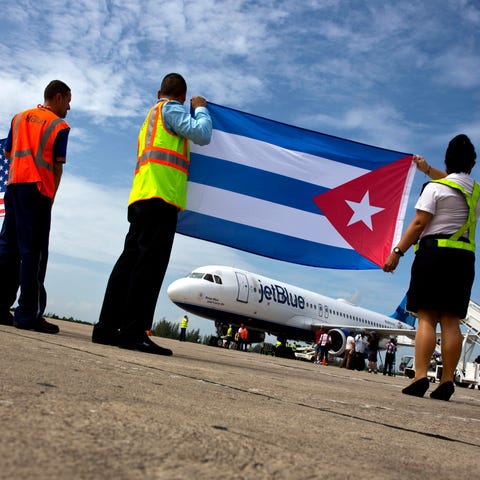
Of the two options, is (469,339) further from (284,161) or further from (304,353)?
(284,161)

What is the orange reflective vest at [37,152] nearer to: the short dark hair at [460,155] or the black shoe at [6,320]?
the black shoe at [6,320]

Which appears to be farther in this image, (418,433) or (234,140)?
(234,140)

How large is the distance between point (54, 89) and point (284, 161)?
242cm

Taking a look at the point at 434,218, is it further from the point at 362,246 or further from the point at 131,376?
the point at 131,376

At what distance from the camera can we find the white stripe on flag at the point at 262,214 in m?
5.30

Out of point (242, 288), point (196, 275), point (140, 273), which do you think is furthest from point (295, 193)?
point (196, 275)

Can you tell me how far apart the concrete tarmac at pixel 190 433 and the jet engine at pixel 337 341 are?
19.5 meters

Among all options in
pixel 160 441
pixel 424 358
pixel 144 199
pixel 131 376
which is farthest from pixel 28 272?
pixel 160 441

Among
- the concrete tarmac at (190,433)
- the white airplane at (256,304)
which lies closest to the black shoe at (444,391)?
the concrete tarmac at (190,433)

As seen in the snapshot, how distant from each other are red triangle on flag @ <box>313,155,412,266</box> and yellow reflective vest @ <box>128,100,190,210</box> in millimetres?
2095

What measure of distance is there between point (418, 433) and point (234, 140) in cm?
430

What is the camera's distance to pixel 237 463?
890mm

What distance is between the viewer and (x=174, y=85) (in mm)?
4020

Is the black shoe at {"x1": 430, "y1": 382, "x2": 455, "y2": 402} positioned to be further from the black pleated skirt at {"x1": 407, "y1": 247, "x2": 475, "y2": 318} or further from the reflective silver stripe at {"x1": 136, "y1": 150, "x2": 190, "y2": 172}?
the reflective silver stripe at {"x1": 136, "y1": 150, "x2": 190, "y2": 172}
